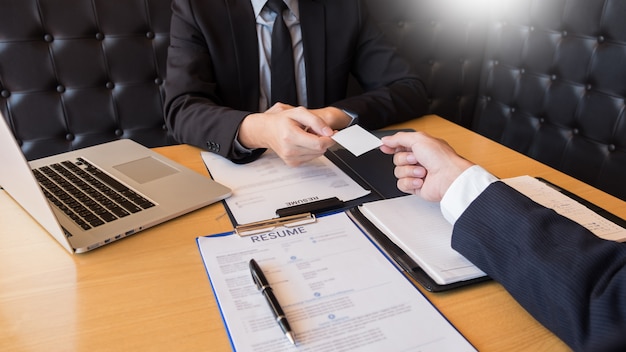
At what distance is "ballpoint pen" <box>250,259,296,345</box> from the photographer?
546 millimetres

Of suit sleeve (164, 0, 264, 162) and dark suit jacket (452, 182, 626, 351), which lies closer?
dark suit jacket (452, 182, 626, 351)

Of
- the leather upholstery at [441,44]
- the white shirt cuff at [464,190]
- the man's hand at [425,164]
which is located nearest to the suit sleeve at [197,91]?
the man's hand at [425,164]

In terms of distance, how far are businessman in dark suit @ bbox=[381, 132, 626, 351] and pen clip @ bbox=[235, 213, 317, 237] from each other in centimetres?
23

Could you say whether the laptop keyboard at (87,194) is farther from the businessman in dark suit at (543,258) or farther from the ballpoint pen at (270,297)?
the businessman in dark suit at (543,258)

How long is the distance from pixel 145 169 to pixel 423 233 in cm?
57

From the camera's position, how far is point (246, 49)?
4.41 ft

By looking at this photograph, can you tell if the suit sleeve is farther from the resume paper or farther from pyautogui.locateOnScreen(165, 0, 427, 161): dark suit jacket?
the resume paper

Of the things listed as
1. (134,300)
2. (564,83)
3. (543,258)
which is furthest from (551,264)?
(564,83)

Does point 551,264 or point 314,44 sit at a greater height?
point 314,44

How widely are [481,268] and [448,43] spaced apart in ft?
4.89

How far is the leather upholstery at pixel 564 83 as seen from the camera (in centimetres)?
146

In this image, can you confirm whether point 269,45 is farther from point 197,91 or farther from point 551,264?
point 551,264

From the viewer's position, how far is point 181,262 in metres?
0.69

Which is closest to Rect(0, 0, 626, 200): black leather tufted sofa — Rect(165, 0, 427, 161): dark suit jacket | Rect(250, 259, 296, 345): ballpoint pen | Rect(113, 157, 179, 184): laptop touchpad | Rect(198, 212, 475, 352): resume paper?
Rect(165, 0, 427, 161): dark suit jacket
